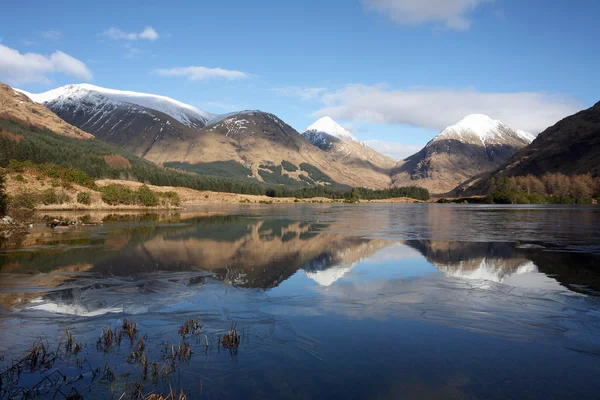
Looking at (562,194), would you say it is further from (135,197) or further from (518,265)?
(518,265)

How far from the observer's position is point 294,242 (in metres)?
37.2

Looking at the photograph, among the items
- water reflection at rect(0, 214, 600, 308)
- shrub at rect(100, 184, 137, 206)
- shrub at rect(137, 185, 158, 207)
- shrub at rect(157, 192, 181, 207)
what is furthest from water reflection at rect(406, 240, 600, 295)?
shrub at rect(157, 192, 181, 207)

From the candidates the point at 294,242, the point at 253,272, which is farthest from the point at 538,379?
the point at 294,242

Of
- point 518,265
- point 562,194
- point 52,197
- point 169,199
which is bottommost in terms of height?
point 518,265

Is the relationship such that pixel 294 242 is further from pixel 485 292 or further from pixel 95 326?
pixel 95 326

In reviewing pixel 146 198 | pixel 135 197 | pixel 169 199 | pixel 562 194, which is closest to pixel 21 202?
pixel 135 197

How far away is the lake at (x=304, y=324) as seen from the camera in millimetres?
9820

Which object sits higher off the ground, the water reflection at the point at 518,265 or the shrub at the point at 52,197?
the shrub at the point at 52,197

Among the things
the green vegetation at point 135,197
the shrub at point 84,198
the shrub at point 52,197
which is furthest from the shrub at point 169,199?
the shrub at point 52,197

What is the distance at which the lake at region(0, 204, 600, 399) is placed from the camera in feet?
32.2

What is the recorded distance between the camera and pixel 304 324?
1425 cm

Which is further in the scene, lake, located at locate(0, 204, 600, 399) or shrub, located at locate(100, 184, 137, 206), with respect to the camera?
shrub, located at locate(100, 184, 137, 206)

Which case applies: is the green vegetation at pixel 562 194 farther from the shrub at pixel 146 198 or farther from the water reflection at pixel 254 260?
the water reflection at pixel 254 260

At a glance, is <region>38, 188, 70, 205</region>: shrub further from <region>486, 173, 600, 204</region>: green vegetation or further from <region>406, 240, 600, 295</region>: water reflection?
<region>486, 173, 600, 204</region>: green vegetation
